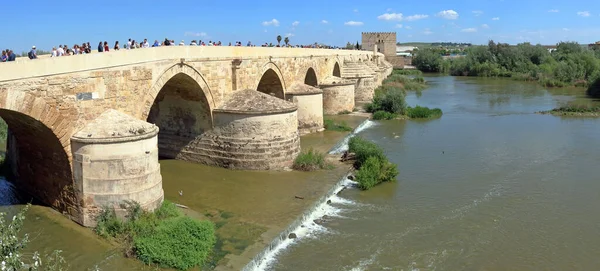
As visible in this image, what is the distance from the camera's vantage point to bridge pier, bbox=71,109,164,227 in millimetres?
8289

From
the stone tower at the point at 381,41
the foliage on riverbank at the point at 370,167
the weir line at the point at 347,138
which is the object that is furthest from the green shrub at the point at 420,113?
the stone tower at the point at 381,41

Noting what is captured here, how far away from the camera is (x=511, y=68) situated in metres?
50.5

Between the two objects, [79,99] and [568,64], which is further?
[568,64]

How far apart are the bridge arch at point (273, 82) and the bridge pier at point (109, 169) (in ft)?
29.2

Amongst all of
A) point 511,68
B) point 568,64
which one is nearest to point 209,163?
point 568,64

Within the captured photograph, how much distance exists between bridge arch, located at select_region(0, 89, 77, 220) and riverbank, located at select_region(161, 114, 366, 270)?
7.19 ft

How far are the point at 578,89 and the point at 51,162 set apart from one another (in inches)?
1426

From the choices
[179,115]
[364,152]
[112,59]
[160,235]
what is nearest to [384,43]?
[179,115]

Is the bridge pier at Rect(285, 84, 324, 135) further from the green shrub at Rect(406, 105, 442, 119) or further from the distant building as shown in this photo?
the distant building

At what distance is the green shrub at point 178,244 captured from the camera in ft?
24.0

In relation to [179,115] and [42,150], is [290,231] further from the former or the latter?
[179,115]

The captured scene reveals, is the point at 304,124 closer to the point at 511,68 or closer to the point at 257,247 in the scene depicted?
the point at 257,247

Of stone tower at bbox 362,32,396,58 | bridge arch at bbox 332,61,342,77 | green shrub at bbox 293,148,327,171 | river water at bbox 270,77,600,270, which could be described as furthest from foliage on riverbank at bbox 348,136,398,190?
stone tower at bbox 362,32,396,58

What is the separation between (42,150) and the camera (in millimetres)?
9156
